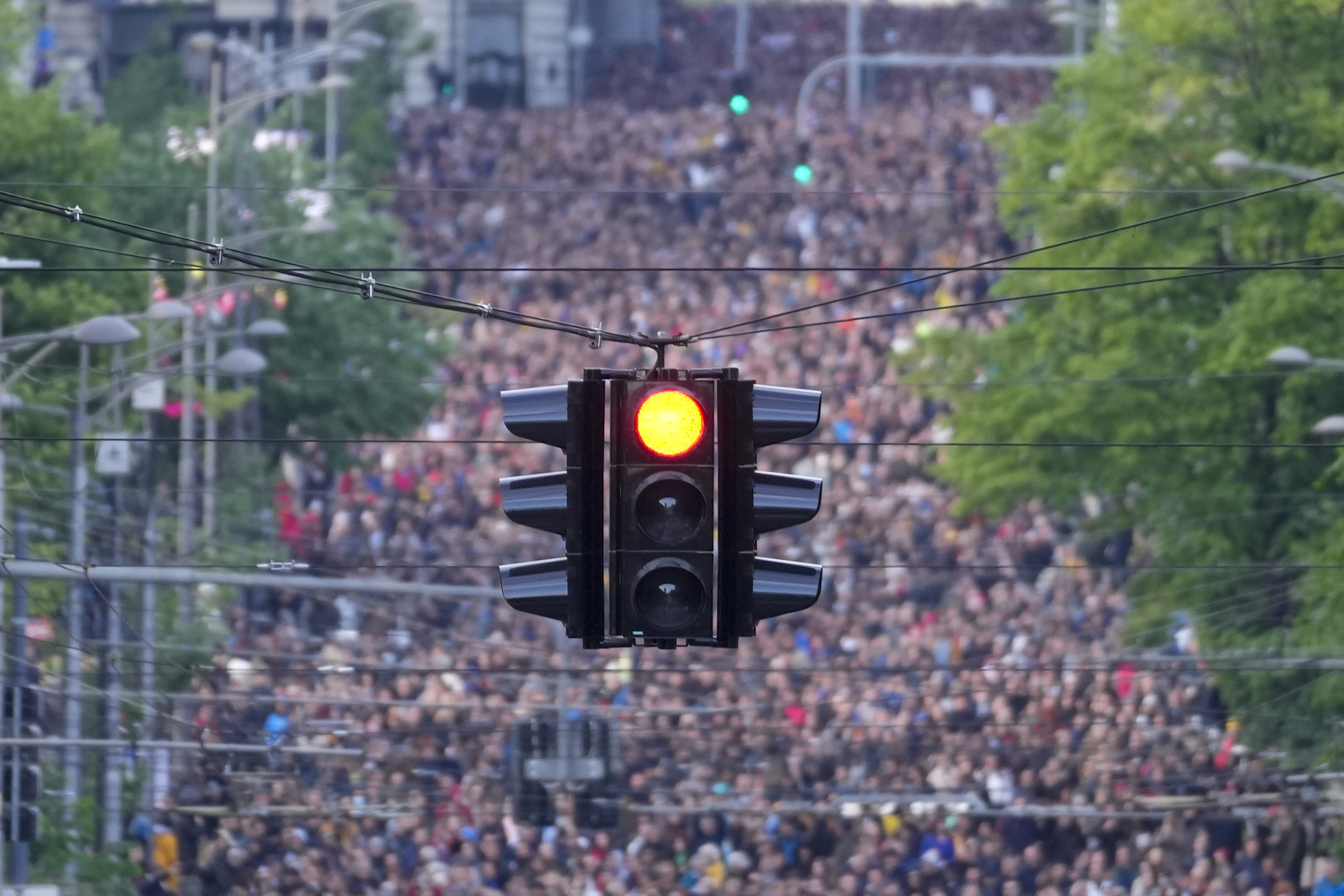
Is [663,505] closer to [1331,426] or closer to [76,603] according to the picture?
[1331,426]

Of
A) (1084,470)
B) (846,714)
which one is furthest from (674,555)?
(1084,470)

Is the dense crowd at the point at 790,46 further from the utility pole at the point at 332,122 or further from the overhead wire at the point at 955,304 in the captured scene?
the overhead wire at the point at 955,304

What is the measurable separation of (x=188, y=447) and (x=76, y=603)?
694cm

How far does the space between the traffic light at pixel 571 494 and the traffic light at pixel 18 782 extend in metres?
14.7

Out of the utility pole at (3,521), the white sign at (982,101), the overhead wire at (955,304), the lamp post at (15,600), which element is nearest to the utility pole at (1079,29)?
the white sign at (982,101)

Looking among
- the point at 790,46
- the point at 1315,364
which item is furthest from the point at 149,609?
the point at 790,46

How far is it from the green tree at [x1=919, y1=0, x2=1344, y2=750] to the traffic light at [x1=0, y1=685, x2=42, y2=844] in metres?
11.6

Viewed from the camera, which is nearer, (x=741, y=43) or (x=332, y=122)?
(x=332, y=122)

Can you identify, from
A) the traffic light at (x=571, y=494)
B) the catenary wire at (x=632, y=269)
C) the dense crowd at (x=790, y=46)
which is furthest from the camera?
the dense crowd at (x=790, y=46)

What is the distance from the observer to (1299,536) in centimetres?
3625

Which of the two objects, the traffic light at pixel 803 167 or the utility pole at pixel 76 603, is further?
the traffic light at pixel 803 167

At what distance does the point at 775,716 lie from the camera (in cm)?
3497

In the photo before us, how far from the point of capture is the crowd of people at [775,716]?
31.8 meters

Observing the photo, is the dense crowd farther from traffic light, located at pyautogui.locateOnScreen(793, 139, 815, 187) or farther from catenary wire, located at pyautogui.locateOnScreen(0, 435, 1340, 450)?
catenary wire, located at pyautogui.locateOnScreen(0, 435, 1340, 450)
